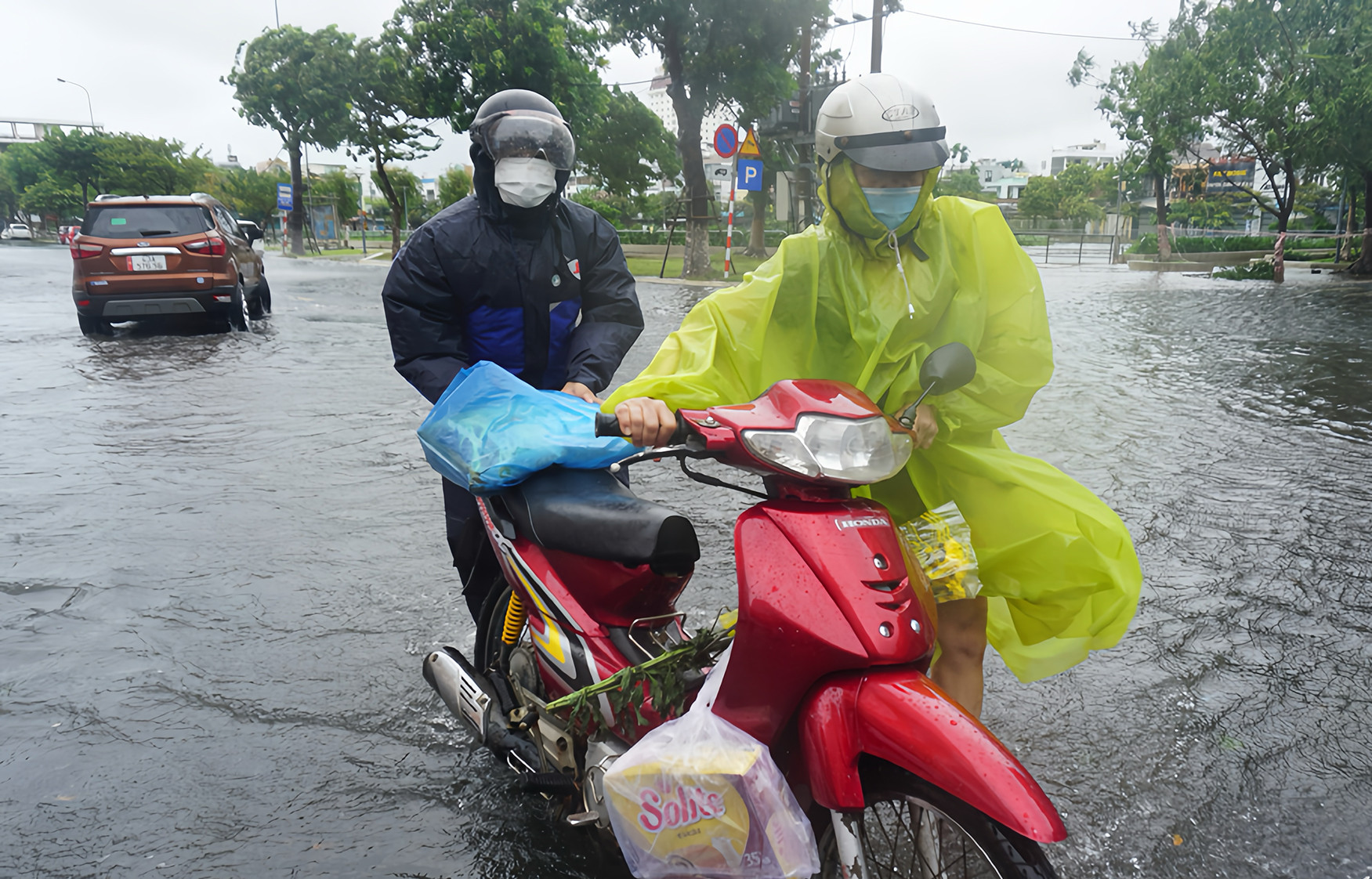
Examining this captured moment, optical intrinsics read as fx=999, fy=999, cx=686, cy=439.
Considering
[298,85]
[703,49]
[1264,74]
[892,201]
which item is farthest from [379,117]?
[892,201]

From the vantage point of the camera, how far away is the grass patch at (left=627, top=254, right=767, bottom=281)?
2522cm

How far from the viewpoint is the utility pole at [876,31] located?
20562 mm

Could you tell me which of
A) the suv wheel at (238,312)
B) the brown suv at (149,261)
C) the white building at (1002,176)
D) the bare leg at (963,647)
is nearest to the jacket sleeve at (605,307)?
the bare leg at (963,647)

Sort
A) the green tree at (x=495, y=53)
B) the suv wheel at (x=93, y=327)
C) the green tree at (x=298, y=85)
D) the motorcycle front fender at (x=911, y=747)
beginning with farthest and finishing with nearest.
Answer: the green tree at (x=298, y=85) → the green tree at (x=495, y=53) → the suv wheel at (x=93, y=327) → the motorcycle front fender at (x=911, y=747)

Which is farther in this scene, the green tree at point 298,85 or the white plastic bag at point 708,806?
the green tree at point 298,85

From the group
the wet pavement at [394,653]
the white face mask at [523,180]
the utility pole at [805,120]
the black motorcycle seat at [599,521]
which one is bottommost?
the wet pavement at [394,653]

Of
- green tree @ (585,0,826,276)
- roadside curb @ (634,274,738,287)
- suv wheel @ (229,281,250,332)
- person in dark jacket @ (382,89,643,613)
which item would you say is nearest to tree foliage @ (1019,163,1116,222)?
green tree @ (585,0,826,276)

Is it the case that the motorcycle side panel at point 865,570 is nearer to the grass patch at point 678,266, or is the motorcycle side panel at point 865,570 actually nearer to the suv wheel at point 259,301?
the suv wheel at point 259,301

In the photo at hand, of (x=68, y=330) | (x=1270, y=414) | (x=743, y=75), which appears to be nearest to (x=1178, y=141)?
(x=743, y=75)

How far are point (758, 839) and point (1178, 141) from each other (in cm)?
2890

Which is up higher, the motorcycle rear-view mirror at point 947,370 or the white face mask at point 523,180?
the white face mask at point 523,180

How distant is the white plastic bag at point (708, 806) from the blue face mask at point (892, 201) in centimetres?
106

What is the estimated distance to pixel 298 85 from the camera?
43094mm

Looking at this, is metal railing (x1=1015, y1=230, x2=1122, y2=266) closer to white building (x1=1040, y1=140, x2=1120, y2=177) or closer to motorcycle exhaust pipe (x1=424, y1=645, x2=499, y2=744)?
motorcycle exhaust pipe (x1=424, y1=645, x2=499, y2=744)
